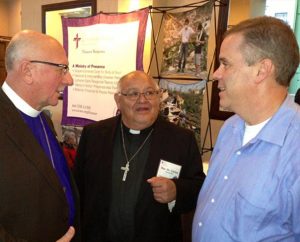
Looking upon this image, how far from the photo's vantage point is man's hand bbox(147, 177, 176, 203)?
167 cm

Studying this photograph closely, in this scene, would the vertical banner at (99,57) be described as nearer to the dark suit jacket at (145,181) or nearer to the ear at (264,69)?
the dark suit jacket at (145,181)

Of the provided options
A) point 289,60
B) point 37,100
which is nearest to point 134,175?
point 37,100

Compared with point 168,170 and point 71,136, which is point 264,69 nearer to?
point 168,170

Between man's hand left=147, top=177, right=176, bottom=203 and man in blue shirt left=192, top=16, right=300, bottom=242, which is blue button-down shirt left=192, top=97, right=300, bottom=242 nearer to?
man in blue shirt left=192, top=16, right=300, bottom=242

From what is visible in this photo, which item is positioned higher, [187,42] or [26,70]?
[187,42]

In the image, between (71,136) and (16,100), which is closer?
(16,100)

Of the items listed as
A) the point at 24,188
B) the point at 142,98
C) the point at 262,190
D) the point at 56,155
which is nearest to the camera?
the point at 262,190

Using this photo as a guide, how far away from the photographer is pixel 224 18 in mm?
3008

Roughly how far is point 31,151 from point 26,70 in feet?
1.29

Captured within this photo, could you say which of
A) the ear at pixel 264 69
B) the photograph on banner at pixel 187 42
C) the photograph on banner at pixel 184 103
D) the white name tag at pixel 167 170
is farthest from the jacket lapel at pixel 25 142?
the photograph on banner at pixel 187 42

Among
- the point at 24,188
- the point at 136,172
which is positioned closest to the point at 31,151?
the point at 24,188

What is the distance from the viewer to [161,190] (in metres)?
1.69

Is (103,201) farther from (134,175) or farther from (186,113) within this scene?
(186,113)

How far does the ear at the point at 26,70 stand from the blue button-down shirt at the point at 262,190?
3.18 feet
